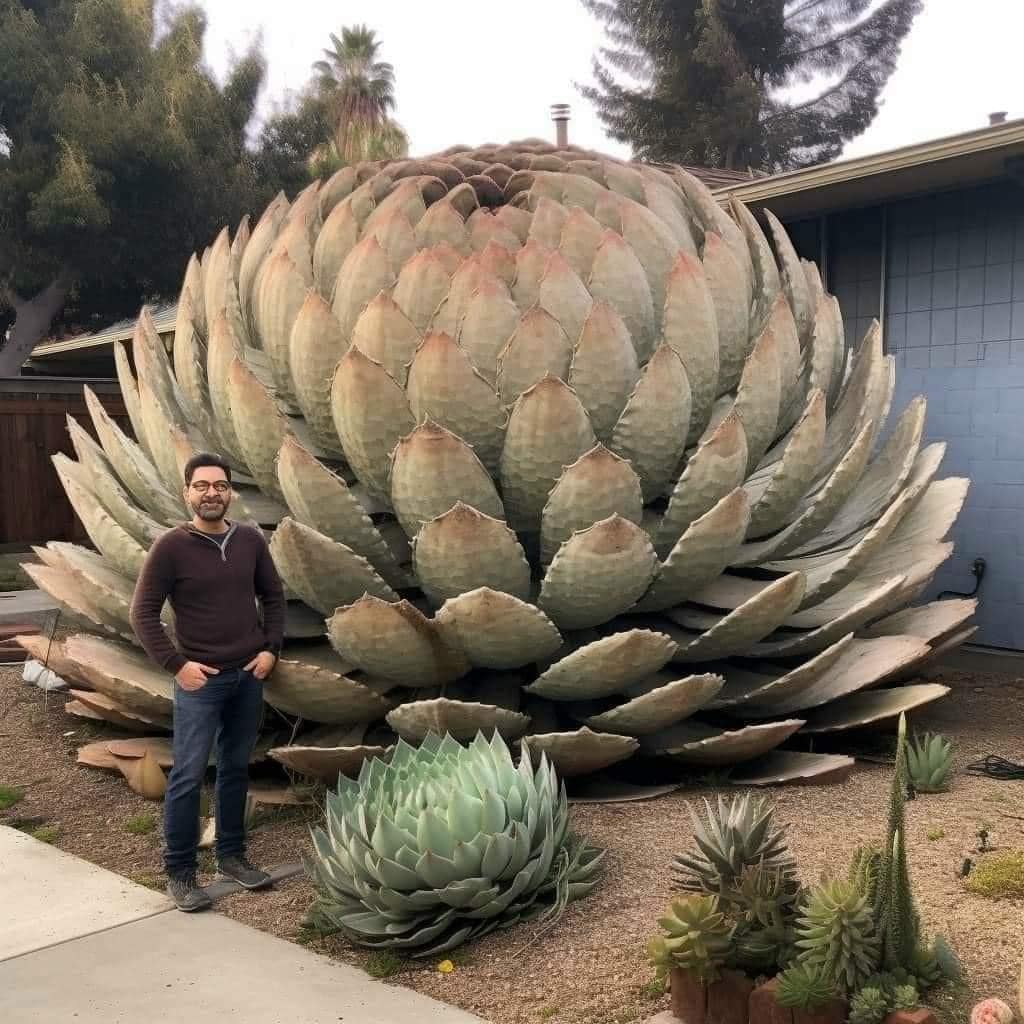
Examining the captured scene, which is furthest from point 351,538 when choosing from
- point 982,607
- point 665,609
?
point 982,607

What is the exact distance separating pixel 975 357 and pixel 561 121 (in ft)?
10.1

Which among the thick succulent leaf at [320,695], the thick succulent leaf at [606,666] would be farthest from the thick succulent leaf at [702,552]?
the thick succulent leaf at [320,695]

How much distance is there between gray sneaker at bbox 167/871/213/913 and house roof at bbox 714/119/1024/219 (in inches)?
207

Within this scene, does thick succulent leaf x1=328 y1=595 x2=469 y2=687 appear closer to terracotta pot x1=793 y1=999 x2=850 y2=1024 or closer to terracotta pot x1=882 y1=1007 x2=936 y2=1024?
terracotta pot x1=793 y1=999 x2=850 y2=1024

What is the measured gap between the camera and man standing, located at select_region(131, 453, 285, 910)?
4.14 metres

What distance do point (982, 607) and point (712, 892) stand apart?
4.84 meters

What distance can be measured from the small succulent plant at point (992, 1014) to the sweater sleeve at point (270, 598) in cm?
263

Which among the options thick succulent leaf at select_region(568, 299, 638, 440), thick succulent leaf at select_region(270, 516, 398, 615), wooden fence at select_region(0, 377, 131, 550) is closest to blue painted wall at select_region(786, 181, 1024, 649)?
thick succulent leaf at select_region(568, 299, 638, 440)

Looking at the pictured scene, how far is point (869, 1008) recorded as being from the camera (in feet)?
8.93

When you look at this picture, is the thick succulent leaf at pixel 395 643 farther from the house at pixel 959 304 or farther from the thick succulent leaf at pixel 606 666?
the house at pixel 959 304

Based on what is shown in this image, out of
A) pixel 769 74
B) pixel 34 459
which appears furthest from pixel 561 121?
pixel 769 74

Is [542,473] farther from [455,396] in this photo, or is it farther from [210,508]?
[210,508]

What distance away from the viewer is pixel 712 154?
110 feet

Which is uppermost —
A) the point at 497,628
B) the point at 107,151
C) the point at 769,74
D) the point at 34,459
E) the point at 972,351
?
the point at 769,74
